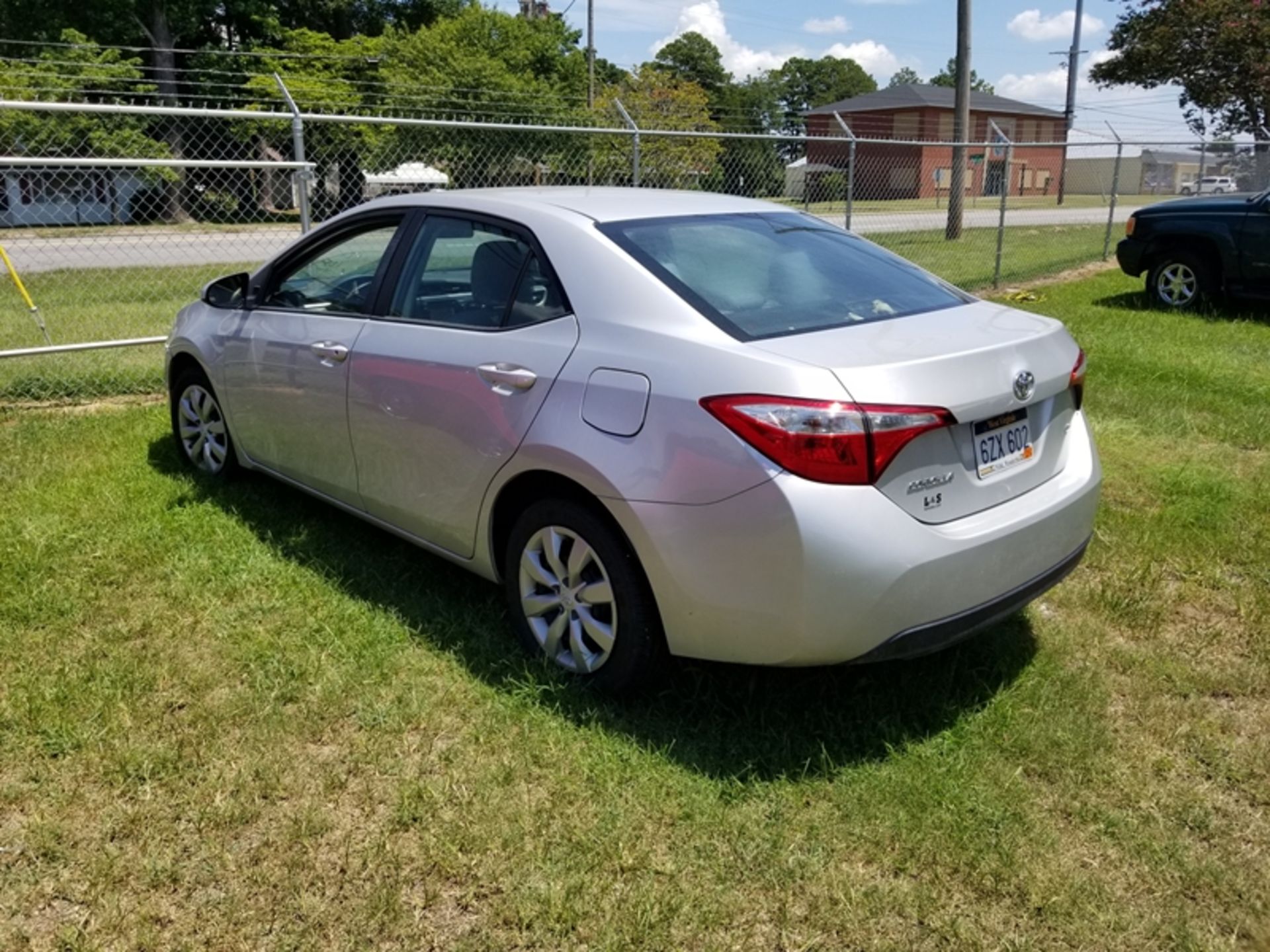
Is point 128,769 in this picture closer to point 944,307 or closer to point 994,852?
point 994,852

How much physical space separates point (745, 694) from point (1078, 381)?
60.2 inches

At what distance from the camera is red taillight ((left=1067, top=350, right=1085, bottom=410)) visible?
3.47m

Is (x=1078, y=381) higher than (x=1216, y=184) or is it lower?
lower

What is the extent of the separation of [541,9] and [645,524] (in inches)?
2289

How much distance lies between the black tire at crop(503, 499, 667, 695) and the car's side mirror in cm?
222

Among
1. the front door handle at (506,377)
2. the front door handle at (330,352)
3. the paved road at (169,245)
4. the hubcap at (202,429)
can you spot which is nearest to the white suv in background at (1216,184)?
the paved road at (169,245)

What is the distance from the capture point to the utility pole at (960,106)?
16.5 metres

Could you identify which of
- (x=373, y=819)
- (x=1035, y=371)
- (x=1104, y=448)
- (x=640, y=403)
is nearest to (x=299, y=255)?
(x=640, y=403)

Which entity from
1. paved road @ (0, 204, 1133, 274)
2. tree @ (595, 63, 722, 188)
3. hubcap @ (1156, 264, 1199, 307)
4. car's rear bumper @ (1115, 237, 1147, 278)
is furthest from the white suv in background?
tree @ (595, 63, 722, 188)

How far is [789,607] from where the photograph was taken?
279 cm

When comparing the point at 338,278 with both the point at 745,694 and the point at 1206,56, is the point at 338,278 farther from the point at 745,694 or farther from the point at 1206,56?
the point at 1206,56

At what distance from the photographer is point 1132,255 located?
11.4m

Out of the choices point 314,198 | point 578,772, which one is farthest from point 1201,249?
point 314,198

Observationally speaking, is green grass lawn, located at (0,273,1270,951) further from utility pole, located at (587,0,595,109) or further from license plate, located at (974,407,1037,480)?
utility pole, located at (587,0,595,109)
